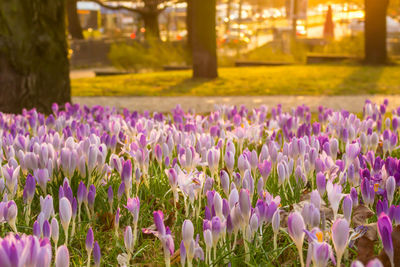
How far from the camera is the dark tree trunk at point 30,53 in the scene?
7.57 metres

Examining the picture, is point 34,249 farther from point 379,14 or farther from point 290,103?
point 379,14

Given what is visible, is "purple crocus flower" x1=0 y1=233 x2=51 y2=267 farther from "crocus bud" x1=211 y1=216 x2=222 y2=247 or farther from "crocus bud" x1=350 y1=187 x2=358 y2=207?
"crocus bud" x1=350 y1=187 x2=358 y2=207

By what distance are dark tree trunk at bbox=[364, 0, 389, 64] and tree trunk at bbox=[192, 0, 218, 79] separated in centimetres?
658

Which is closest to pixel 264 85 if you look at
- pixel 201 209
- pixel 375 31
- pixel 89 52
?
pixel 375 31

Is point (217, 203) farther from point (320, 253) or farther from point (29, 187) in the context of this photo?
point (29, 187)

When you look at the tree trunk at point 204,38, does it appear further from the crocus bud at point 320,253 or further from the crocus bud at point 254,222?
the crocus bud at point 320,253

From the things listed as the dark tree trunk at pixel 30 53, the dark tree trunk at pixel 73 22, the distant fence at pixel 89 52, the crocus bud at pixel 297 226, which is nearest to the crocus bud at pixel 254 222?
the crocus bud at pixel 297 226

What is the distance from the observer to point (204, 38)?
16.0 meters

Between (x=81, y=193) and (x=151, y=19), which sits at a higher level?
(x=151, y=19)

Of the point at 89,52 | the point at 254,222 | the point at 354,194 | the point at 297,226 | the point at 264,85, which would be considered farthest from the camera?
the point at 89,52

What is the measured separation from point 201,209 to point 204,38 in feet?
42.8

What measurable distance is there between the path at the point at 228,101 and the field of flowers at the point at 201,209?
5283mm

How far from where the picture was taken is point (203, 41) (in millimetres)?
16062

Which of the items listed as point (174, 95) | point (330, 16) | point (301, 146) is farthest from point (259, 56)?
point (301, 146)
